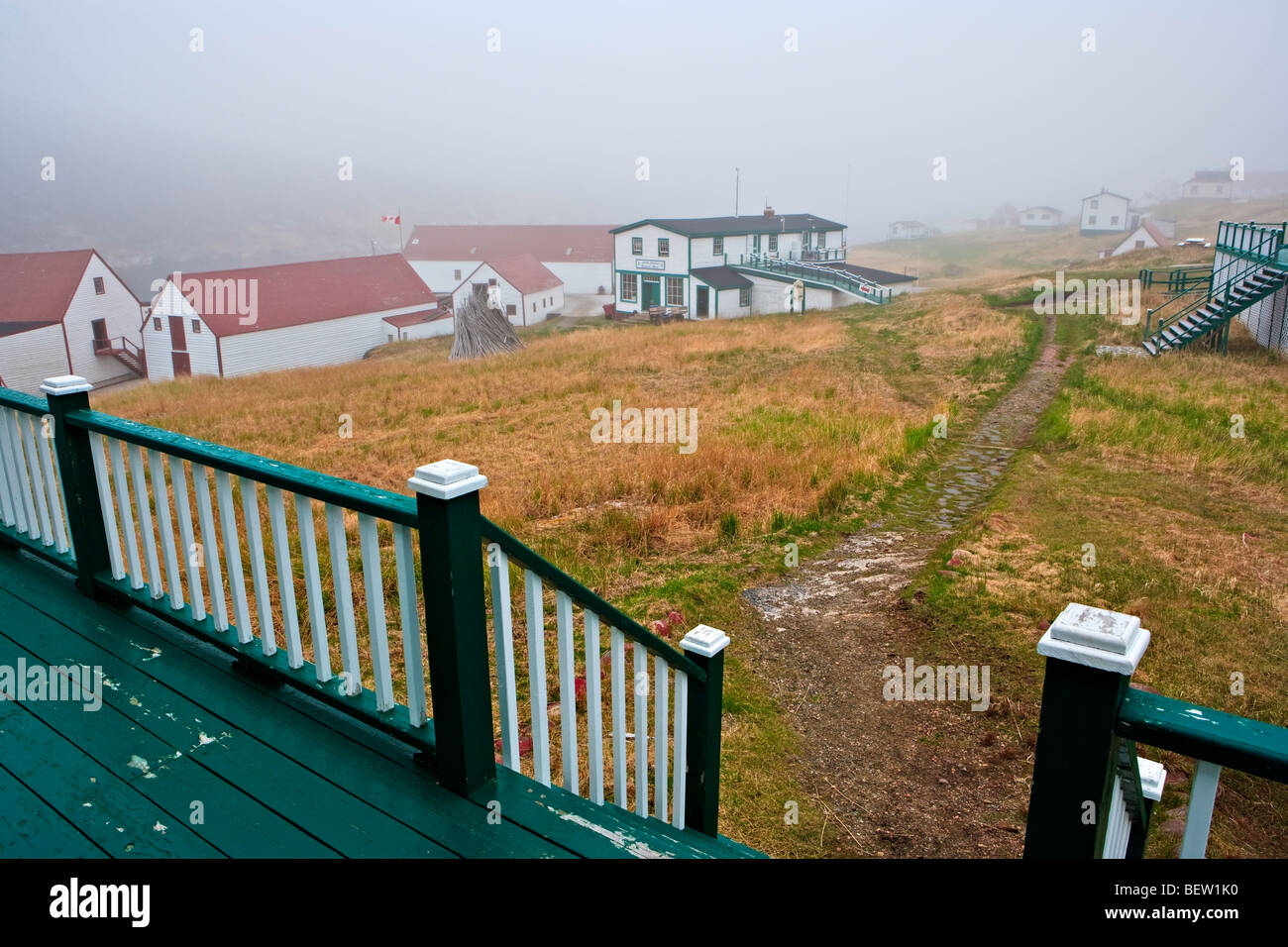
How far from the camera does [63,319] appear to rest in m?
26.5

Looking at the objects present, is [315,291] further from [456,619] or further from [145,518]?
[456,619]

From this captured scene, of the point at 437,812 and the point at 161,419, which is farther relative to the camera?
the point at 161,419

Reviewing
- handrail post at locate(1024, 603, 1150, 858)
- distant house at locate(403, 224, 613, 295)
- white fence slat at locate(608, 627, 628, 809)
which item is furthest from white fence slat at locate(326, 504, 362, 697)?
distant house at locate(403, 224, 613, 295)

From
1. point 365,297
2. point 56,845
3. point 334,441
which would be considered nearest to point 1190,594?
point 56,845

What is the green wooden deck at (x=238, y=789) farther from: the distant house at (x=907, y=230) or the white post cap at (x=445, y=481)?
the distant house at (x=907, y=230)

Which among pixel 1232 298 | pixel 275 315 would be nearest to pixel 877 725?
pixel 1232 298

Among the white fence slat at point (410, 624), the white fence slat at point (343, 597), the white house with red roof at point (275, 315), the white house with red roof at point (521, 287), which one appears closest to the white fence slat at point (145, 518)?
the white fence slat at point (343, 597)

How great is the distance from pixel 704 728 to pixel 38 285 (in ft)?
103

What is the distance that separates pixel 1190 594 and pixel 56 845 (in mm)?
8643

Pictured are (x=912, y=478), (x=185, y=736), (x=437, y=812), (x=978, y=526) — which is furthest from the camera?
(x=912, y=478)

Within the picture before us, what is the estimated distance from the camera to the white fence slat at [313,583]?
2.94 m

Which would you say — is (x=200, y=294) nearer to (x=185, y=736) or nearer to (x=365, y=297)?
(x=365, y=297)
